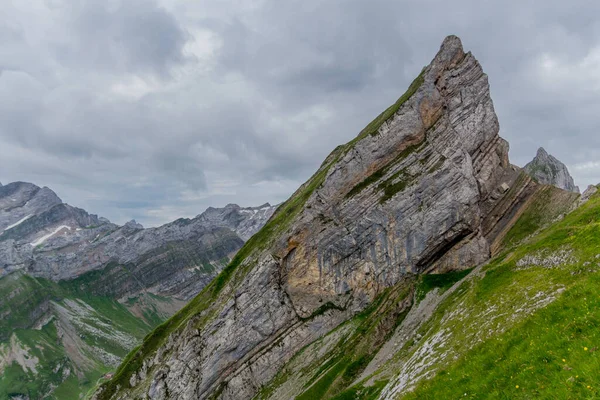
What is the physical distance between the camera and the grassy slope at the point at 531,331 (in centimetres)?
1536

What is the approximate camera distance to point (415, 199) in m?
78.2

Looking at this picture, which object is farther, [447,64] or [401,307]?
[447,64]

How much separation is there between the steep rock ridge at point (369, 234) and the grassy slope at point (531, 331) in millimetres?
33113

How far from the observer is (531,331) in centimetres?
2155

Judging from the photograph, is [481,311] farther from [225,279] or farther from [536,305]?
[225,279]

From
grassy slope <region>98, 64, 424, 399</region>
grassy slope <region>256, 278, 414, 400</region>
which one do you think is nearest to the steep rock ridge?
grassy slope <region>98, 64, 424, 399</region>

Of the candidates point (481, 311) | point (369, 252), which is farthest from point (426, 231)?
point (481, 311)

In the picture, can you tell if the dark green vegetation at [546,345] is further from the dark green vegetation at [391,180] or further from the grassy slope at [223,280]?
the grassy slope at [223,280]

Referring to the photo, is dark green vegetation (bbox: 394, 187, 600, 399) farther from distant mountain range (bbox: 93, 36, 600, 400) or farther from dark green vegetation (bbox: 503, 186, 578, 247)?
dark green vegetation (bbox: 503, 186, 578, 247)

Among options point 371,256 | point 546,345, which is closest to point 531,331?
point 546,345

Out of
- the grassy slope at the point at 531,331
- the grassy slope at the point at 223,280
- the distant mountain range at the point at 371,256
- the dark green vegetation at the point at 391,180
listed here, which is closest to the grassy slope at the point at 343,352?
the distant mountain range at the point at 371,256

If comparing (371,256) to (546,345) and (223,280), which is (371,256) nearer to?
(223,280)

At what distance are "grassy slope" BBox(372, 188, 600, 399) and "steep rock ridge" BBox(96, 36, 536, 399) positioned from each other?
33.1 m

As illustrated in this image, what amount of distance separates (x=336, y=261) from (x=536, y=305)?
192 ft
